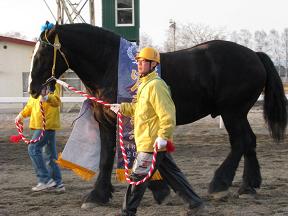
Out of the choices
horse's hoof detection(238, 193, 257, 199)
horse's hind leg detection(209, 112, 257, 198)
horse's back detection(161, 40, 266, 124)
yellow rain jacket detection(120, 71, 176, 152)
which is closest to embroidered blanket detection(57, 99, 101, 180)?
horse's back detection(161, 40, 266, 124)

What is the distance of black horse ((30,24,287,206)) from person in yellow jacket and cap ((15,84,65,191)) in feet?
2.24

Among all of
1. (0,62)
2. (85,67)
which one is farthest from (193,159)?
(0,62)

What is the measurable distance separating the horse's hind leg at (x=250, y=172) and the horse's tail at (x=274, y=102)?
43 cm

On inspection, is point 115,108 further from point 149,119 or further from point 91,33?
point 91,33

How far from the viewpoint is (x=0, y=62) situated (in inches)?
944

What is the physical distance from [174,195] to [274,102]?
5.78 feet

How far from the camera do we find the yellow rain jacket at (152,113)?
423 cm

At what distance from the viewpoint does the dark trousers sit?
4.55m

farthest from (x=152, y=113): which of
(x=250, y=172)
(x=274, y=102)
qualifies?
(x=274, y=102)

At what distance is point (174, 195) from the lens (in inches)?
233

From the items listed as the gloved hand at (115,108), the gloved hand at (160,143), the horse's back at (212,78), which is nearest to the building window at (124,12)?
the horse's back at (212,78)

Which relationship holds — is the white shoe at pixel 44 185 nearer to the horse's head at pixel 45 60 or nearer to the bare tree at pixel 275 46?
the horse's head at pixel 45 60

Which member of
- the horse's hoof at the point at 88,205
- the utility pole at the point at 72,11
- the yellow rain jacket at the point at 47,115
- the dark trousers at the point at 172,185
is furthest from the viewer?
the utility pole at the point at 72,11

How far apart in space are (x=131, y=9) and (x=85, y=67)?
1569cm
